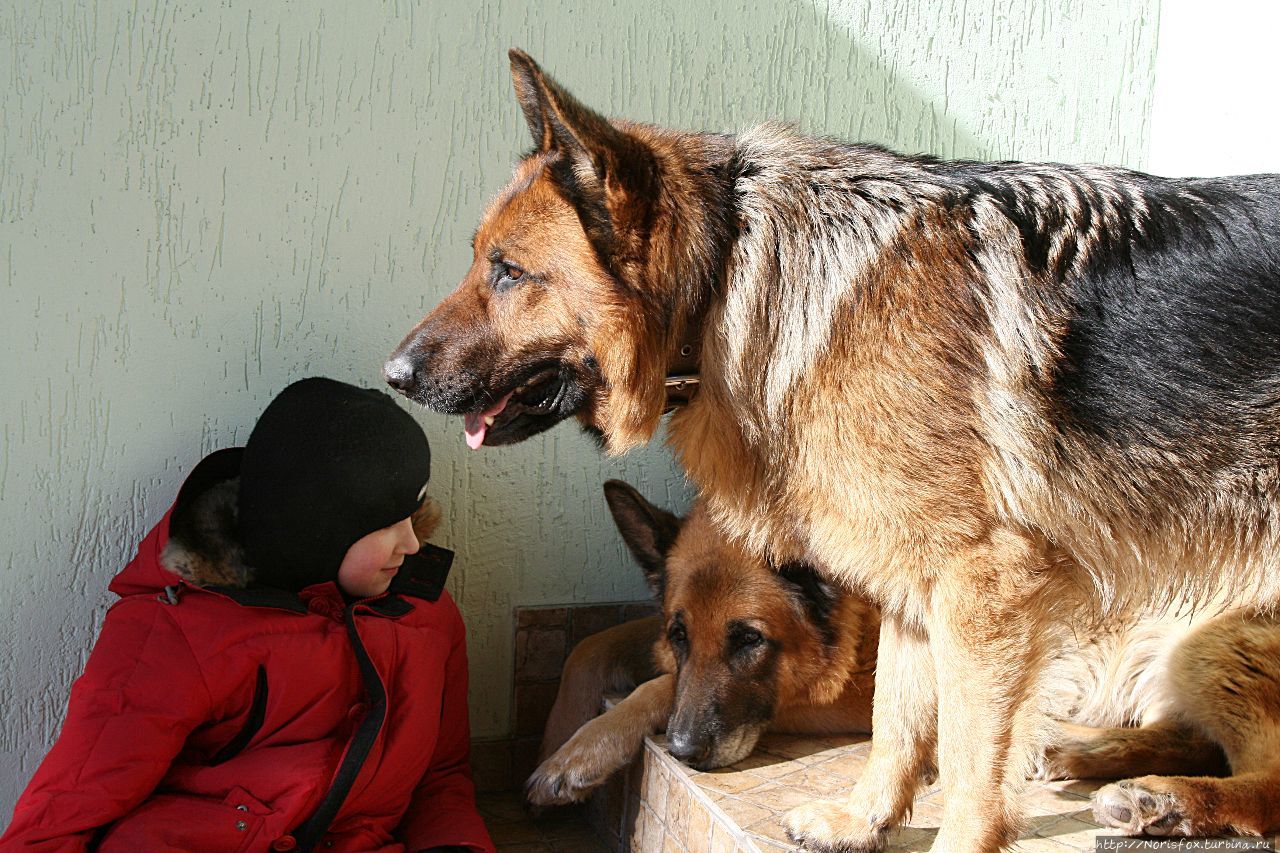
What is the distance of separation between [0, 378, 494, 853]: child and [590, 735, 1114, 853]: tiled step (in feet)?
1.86

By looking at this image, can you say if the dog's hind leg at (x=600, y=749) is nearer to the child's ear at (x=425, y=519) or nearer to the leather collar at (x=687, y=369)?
the child's ear at (x=425, y=519)

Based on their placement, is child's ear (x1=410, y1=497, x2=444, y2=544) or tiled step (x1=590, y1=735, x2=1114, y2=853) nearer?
tiled step (x1=590, y1=735, x2=1114, y2=853)

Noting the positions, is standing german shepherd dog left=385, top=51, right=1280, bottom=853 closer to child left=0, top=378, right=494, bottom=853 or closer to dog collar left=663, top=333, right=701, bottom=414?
dog collar left=663, top=333, right=701, bottom=414

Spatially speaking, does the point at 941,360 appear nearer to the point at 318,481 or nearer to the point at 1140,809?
the point at 1140,809

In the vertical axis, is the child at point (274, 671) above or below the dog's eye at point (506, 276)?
below

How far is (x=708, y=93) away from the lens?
4.05 m

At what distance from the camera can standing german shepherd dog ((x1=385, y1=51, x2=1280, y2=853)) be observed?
2.45 meters

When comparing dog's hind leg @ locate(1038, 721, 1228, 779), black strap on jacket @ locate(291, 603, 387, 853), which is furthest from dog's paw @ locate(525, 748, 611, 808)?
dog's hind leg @ locate(1038, 721, 1228, 779)

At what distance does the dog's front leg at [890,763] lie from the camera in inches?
110

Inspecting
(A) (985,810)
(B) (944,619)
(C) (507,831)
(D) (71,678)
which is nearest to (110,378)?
(D) (71,678)

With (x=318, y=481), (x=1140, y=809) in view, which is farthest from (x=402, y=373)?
(x=1140, y=809)

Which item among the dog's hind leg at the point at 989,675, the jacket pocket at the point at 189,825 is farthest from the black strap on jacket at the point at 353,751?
the dog's hind leg at the point at 989,675

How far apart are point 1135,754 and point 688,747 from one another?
1.40m

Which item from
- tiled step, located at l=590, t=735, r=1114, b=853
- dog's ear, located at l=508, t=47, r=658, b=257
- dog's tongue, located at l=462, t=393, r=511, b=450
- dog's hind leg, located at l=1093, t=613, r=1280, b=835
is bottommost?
tiled step, located at l=590, t=735, r=1114, b=853
